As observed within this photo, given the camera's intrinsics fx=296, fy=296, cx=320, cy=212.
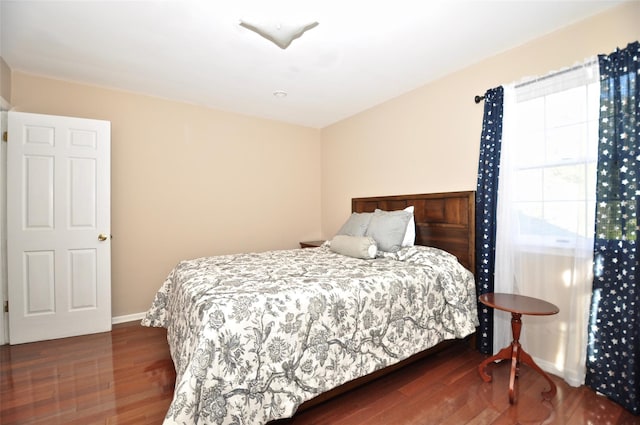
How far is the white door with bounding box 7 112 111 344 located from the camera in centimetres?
266

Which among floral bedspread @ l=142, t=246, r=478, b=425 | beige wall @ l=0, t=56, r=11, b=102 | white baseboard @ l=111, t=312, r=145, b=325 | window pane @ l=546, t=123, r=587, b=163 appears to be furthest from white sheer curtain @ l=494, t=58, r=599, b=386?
beige wall @ l=0, t=56, r=11, b=102

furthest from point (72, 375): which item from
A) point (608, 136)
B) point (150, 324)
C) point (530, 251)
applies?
point (608, 136)

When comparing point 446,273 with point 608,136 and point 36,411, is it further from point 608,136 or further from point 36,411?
point 36,411

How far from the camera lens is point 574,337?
78.2 inches

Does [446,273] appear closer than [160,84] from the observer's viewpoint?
Yes

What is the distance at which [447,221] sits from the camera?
2.78m

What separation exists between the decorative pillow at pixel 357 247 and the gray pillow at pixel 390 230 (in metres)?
0.09

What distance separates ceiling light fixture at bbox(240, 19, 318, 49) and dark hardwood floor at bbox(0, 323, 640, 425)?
234 centimetres

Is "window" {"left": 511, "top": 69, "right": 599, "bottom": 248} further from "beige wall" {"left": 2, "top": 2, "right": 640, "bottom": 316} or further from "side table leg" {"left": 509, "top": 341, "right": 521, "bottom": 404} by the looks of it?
"side table leg" {"left": 509, "top": 341, "right": 521, "bottom": 404}

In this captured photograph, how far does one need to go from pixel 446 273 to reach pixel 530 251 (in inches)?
25.4

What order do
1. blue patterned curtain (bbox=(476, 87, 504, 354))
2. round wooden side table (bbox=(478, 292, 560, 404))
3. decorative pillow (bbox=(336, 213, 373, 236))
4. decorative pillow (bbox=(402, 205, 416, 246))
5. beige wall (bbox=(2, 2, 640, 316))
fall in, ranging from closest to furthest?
round wooden side table (bbox=(478, 292, 560, 404)) → blue patterned curtain (bbox=(476, 87, 504, 354)) → beige wall (bbox=(2, 2, 640, 316)) → decorative pillow (bbox=(402, 205, 416, 246)) → decorative pillow (bbox=(336, 213, 373, 236))

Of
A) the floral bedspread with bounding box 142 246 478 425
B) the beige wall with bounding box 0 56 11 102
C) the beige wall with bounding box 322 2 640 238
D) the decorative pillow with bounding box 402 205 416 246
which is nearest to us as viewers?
the floral bedspread with bounding box 142 246 478 425

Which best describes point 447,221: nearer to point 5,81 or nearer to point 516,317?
point 516,317

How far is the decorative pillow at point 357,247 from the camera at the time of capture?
8.62 feet
